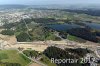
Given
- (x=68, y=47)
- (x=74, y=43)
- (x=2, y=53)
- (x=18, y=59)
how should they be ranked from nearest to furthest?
(x=18, y=59) → (x=2, y=53) → (x=68, y=47) → (x=74, y=43)

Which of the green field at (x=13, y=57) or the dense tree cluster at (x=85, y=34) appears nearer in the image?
the green field at (x=13, y=57)

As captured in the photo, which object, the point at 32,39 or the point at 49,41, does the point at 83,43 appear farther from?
the point at 32,39

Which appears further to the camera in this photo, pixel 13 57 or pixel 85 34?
pixel 85 34

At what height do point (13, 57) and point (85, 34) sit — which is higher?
point (85, 34)

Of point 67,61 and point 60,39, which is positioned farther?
point 60,39

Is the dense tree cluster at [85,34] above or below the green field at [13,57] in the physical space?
above

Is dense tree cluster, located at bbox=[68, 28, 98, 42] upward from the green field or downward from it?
upward

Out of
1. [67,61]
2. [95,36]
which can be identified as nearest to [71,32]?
[95,36]

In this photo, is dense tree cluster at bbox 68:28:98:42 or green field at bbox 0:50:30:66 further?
dense tree cluster at bbox 68:28:98:42
